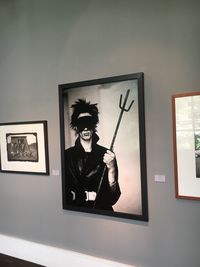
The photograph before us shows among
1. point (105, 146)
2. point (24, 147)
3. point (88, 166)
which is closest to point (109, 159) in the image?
point (105, 146)

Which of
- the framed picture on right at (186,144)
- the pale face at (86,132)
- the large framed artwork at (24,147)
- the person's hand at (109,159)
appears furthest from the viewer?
the large framed artwork at (24,147)

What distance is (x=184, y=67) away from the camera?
8.01ft

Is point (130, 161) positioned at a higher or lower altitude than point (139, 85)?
lower

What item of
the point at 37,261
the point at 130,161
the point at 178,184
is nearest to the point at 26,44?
the point at 130,161

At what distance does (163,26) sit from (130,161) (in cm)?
132

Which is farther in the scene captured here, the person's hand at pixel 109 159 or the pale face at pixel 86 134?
the pale face at pixel 86 134

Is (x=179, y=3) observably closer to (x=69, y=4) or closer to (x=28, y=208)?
(x=69, y=4)

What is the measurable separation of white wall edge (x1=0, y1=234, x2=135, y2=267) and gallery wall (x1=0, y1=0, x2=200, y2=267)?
7cm

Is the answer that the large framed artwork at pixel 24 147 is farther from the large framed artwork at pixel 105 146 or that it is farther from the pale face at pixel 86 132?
the pale face at pixel 86 132

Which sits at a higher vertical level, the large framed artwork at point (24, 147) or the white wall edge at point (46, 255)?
the large framed artwork at point (24, 147)

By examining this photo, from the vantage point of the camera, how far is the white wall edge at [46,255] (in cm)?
299

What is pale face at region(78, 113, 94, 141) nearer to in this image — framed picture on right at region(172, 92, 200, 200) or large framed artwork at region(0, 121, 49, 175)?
large framed artwork at region(0, 121, 49, 175)

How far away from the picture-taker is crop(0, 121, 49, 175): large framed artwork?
338 cm

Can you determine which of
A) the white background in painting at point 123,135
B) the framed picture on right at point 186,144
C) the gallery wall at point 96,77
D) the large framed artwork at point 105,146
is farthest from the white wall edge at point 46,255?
the framed picture on right at point 186,144
